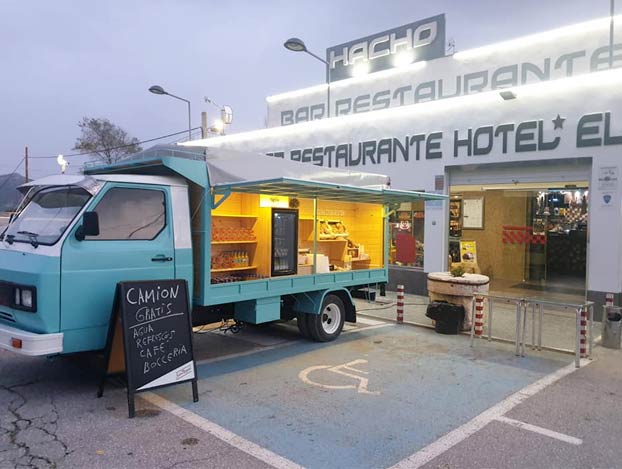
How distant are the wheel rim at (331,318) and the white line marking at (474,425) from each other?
10.4ft

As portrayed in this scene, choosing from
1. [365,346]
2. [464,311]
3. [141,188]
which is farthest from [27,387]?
[464,311]

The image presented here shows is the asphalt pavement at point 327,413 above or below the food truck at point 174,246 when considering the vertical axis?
below

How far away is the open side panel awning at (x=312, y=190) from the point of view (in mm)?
5953

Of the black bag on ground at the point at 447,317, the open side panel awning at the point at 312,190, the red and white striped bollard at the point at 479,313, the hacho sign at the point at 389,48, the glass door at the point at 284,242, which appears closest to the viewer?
the open side panel awning at the point at 312,190

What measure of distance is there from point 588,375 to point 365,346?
302cm

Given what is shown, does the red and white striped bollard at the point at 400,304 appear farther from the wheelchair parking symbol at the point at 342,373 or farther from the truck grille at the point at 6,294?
the truck grille at the point at 6,294

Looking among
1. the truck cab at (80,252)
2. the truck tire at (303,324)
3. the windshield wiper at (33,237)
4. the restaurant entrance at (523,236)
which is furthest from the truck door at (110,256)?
the restaurant entrance at (523,236)

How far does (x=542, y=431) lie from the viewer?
4.54m

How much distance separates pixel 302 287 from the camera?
292 inches

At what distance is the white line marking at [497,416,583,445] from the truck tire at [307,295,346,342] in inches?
133

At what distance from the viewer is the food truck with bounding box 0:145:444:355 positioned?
4.96 m

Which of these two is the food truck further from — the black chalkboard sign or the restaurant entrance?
the restaurant entrance

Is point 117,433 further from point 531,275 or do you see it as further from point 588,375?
point 531,275

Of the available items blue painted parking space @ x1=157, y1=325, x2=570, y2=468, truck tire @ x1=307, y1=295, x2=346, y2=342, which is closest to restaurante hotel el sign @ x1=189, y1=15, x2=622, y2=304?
blue painted parking space @ x1=157, y1=325, x2=570, y2=468
